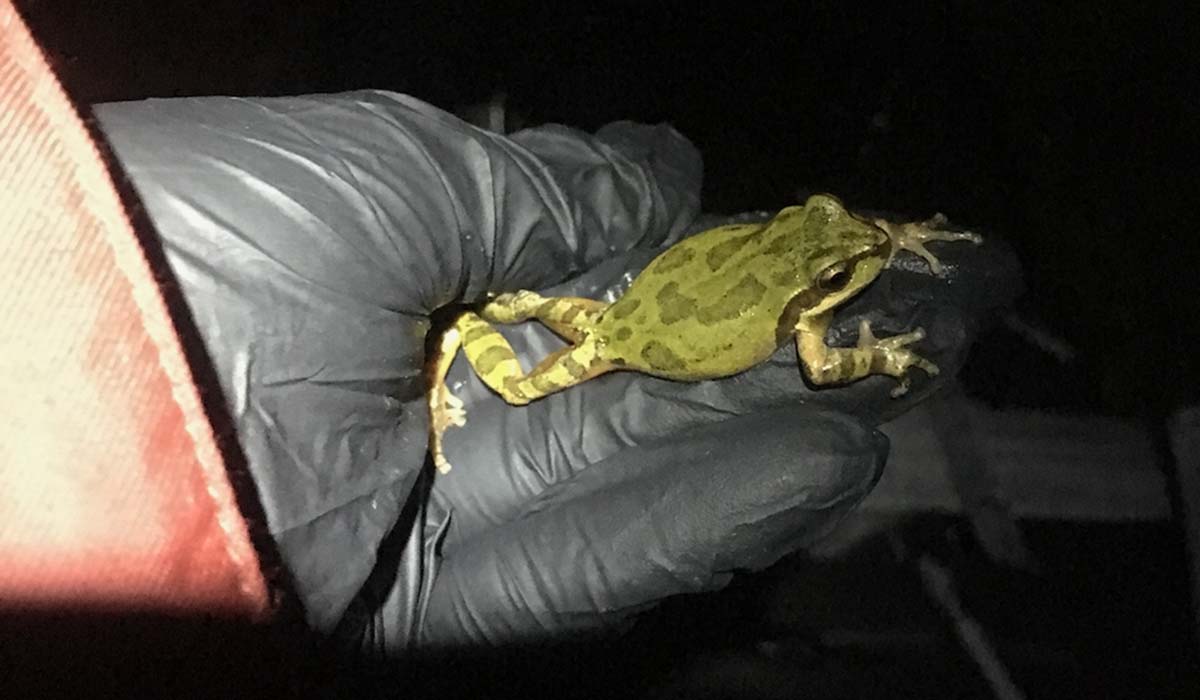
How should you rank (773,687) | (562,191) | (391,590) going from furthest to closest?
(773,687), (562,191), (391,590)

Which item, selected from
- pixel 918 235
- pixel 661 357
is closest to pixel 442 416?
pixel 661 357

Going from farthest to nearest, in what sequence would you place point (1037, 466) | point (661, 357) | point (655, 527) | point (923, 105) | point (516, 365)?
point (923, 105)
point (1037, 466)
point (516, 365)
point (661, 357)
point (655, 527)

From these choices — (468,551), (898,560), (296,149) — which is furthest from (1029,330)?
(296,149)

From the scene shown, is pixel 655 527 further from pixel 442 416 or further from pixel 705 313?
pixel 442 416

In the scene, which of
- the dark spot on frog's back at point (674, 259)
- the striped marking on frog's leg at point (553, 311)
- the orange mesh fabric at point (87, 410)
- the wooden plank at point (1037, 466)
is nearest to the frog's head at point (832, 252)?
the dark spot on frog's back at point (674, 259)

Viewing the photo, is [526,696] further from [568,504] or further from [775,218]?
[775,218]

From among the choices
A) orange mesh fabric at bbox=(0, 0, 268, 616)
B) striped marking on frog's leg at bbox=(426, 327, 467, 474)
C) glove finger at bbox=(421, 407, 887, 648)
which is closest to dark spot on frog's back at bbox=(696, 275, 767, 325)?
glove finger at bbox=(421, 407, 887, 648)
